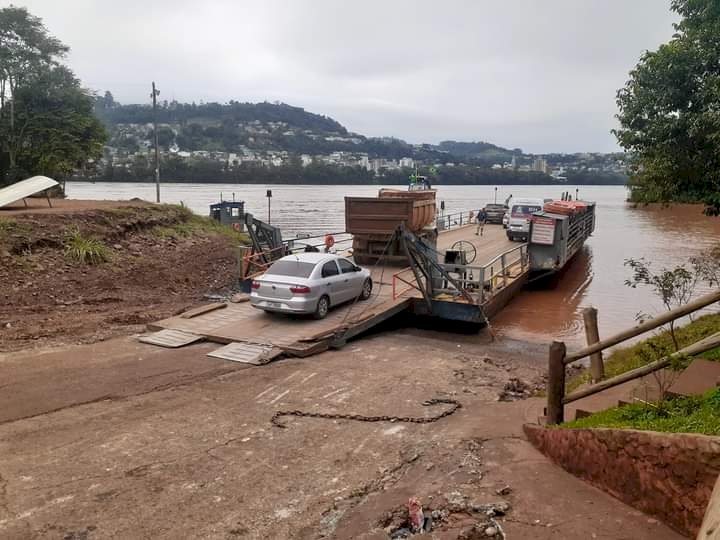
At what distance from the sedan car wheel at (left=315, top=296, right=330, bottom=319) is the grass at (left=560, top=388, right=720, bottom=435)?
8290 mm

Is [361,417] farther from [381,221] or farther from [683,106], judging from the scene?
[381,221]

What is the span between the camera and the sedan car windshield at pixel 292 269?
1355 centimetres

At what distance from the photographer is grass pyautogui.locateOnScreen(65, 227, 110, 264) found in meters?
18.0

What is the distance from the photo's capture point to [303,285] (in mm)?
13242

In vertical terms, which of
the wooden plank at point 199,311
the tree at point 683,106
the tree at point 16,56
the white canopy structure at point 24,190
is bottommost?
the wooden plank at point 199,311

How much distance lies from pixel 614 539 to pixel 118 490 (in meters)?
4.88

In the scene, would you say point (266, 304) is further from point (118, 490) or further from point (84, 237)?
point (84, 237)

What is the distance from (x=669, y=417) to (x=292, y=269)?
9744mm

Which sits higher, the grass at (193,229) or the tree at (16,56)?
the tree at (16,56)

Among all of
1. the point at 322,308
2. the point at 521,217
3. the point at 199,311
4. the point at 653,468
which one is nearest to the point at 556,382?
the point at 653,468

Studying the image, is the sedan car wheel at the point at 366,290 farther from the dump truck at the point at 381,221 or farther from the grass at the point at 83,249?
the grass at the point at 83,249

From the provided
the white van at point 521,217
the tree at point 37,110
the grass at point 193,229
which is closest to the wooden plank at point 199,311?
the grass at point 193,229

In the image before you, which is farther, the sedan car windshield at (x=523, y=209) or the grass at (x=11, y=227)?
the sedan car windshield at (x=523, y=209)

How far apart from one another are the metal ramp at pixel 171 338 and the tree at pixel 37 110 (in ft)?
74.1
